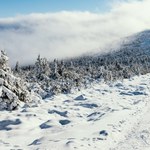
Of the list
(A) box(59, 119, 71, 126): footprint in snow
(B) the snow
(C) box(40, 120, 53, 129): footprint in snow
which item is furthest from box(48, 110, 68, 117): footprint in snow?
(C) box(40, 120, 53, 129): footprint in snow

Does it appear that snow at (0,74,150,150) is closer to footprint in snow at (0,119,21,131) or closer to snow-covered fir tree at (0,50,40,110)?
footprint in snow at (0,119,21,131)

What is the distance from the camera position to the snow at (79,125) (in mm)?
19781

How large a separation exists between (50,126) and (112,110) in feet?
23.8

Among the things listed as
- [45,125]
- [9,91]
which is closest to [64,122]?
[45,125]

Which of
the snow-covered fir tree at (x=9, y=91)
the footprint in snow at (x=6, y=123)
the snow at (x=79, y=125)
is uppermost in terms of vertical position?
the snow-covered fir tree at (x=9, y=91)

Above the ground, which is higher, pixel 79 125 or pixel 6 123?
pixel 6 123

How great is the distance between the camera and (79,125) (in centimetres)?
2438

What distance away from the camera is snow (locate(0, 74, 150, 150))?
64.9 ft

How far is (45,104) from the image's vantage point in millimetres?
32062

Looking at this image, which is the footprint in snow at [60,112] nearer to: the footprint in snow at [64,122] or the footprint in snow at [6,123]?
the footprint in snow at [64,122]

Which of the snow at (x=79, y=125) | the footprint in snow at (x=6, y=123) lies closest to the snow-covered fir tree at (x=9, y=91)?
the snow at (x=79, y=125)

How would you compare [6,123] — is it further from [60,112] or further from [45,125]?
[60,112]

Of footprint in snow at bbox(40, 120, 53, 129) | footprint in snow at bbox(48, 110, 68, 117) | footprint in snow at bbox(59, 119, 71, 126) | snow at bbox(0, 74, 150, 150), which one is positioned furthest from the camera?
footprint in snow at bbox(48, 110, 68, 117)

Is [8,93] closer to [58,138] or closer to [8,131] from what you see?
[8,131]
